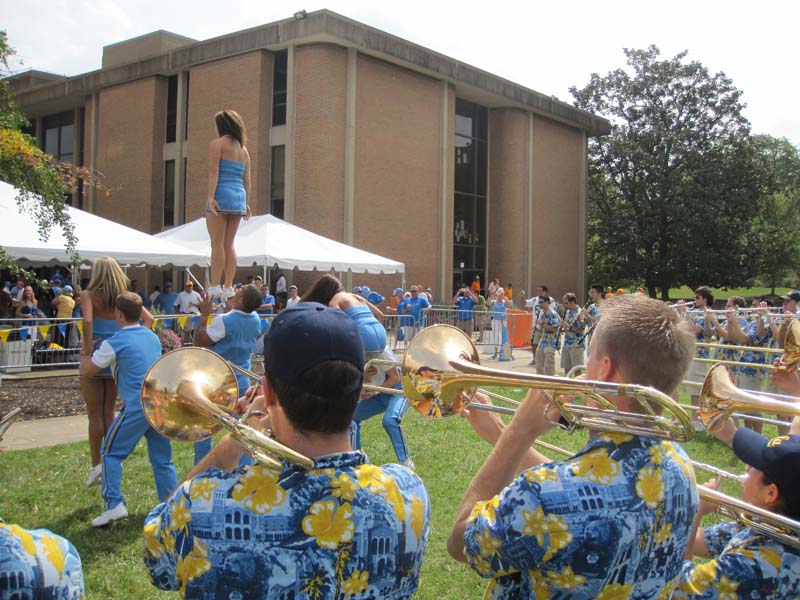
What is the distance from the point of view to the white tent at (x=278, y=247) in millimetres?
15898

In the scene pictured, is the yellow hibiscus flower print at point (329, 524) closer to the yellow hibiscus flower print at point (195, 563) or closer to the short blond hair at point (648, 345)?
the yellow hibiscus flower print at point (195, 563)

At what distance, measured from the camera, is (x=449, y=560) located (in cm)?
470

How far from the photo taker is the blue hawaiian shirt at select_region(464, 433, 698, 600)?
170 cm

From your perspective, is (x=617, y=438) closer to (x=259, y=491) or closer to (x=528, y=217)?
(x=259, y=491)

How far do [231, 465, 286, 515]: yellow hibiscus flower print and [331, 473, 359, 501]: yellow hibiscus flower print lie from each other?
0.12 m

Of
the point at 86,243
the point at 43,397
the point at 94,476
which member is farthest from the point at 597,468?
the point at 86,243

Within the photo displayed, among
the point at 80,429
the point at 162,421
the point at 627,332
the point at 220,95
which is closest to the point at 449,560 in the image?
the point at 162,421

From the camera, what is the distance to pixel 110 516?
5.00 metres

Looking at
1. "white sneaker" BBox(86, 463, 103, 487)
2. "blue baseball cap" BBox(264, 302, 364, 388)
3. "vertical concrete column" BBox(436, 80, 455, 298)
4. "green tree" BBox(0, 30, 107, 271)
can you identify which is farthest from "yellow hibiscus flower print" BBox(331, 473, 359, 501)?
"vertical concrete column" BBox(436, 80, 455, 298)

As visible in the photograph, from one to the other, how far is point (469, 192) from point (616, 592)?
105ft

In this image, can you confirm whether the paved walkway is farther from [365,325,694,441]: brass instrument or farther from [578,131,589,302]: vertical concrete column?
[578,131,589,302]: vertical concrete column

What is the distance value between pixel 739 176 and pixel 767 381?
3470 centimetres

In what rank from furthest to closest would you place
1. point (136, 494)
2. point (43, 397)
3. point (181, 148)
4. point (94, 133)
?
→ point (94, 133)
point (181, 148)
point (43, 397)
point (136, 494)

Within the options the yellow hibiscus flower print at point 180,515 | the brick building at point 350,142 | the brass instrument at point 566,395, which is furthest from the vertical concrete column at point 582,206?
the yellow hibiscus flower print at point 180,515
